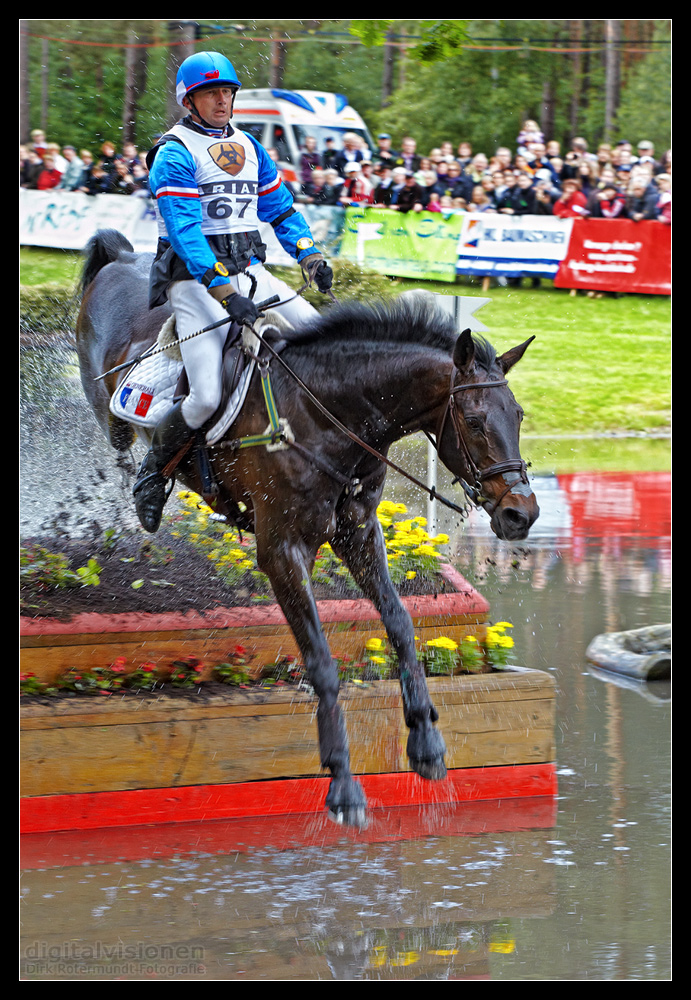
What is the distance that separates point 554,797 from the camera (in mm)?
5410

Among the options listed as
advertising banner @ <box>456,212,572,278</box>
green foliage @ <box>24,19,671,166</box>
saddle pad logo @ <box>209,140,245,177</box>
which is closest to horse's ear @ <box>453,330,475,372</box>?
saddle pad logo @ <box>209,140,245,177</box>

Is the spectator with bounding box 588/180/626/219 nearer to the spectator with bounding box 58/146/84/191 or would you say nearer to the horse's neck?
the spectator with bounding box 58/146/84/191

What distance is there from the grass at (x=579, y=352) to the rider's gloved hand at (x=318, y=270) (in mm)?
9693

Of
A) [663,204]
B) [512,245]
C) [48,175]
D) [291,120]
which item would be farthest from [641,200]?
[48,175]

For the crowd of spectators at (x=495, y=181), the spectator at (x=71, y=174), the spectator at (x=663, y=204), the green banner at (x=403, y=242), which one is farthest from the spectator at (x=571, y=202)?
the spectator at (x=71, y=174)

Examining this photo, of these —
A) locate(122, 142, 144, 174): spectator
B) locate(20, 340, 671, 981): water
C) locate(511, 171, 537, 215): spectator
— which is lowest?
locate(20, 340, 671, 981): water

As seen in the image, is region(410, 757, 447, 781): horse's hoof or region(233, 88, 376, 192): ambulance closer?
region(410, 757, 447, 781): horse's hoof

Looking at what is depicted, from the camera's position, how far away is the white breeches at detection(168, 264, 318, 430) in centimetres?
476

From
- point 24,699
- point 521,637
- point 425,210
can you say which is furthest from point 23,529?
point 425,210

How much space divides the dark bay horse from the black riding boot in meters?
0.17

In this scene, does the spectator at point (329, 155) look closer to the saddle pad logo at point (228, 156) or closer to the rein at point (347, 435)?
the saddle pad logo at point (228, 156)

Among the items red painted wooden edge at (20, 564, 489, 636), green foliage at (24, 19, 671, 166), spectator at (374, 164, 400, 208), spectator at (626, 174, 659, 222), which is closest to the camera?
red painted wooden edge at (20, 564, 489, 636)

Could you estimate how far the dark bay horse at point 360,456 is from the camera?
417 centimetres

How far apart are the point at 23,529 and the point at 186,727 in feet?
7.22
